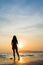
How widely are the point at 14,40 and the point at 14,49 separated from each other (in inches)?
41.7

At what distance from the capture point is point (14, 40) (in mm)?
19562

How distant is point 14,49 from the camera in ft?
65.8

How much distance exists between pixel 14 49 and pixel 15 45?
0.53 m

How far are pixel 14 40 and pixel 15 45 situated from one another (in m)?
0.55

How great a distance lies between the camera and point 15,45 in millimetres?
19750
